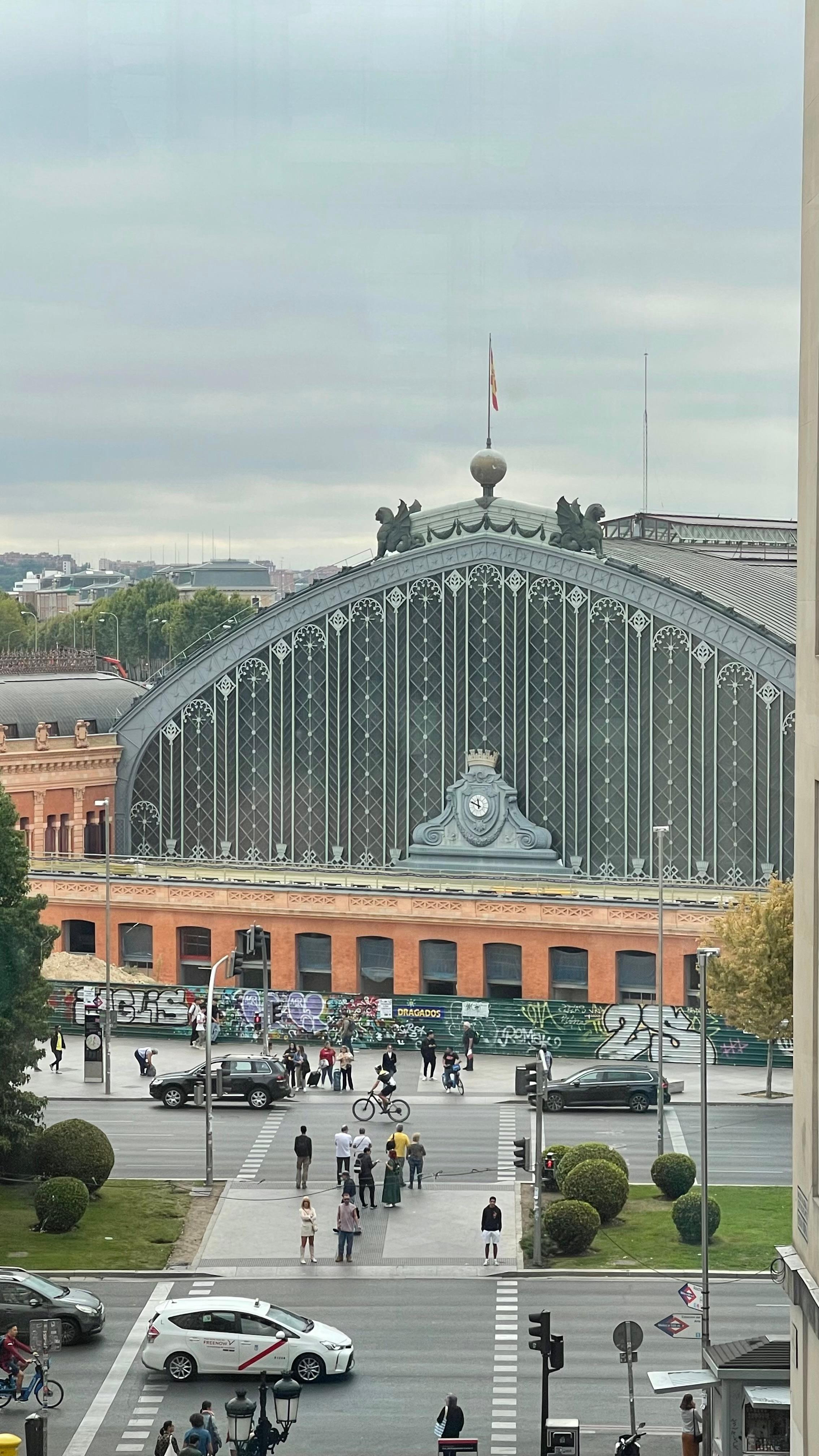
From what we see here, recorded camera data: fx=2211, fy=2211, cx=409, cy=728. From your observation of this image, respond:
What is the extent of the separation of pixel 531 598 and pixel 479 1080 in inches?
714

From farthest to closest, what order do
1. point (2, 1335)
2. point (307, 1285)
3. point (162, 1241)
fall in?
point (162, 1241), point (307, 1285), point (2, 1335)

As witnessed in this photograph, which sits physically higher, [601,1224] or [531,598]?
[531,598]

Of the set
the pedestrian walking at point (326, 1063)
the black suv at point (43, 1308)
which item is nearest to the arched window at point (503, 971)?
the pedestrian walking at point (326, 1063)

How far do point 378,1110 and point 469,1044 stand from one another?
25.2ft

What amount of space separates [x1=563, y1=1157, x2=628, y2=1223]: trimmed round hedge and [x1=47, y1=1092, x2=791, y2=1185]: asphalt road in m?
4.23

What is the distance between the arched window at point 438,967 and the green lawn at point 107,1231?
78.5ft

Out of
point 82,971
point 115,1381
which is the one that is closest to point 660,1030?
point 115,1381

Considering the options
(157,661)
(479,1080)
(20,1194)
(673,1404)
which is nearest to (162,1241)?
(20,1194)

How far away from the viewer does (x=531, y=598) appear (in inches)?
2815

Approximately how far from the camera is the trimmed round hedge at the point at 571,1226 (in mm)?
40688

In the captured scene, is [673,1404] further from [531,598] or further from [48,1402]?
[531,598]

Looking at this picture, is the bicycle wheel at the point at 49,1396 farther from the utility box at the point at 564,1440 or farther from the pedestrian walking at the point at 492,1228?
the pedestrian walking at the point at 492,1228

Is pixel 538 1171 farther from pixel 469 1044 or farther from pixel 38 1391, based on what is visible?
pixel 469 1044

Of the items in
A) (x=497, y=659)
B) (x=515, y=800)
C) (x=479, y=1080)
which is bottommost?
(x=479, y=1080)
